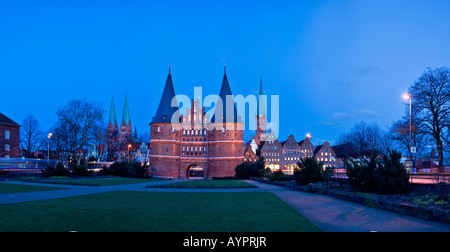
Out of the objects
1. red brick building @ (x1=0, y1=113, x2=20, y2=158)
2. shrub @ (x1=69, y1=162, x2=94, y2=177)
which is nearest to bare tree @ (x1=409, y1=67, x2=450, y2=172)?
shrub @ (x1=69, y1=162, x2=94, y2=177)

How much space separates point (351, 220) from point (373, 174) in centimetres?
640

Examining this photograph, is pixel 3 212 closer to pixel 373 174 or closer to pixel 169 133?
pixel 373 174

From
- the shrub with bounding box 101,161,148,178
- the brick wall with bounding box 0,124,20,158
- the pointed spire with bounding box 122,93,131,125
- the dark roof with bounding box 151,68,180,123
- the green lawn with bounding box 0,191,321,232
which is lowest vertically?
the shrub with bounding box 101,161,148,178

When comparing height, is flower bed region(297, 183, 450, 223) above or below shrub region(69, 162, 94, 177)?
above

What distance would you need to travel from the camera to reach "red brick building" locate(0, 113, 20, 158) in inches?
2263

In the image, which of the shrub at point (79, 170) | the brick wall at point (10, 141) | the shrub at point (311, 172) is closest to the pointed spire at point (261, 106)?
the brick wall at point (10, 141)

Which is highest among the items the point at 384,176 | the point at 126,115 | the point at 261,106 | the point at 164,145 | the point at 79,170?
the point at 261,106

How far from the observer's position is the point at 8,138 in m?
58.7

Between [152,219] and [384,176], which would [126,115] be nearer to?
[384,176]

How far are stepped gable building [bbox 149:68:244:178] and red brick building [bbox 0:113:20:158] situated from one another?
79.9ft

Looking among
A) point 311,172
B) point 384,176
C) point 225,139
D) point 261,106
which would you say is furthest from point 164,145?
point 261,106

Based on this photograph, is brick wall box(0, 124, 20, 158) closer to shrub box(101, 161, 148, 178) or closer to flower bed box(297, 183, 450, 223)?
shrub box(101, 161, 148, 178)

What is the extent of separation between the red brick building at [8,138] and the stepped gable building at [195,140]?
24.4m

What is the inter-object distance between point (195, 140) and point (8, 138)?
3442 centimetres
